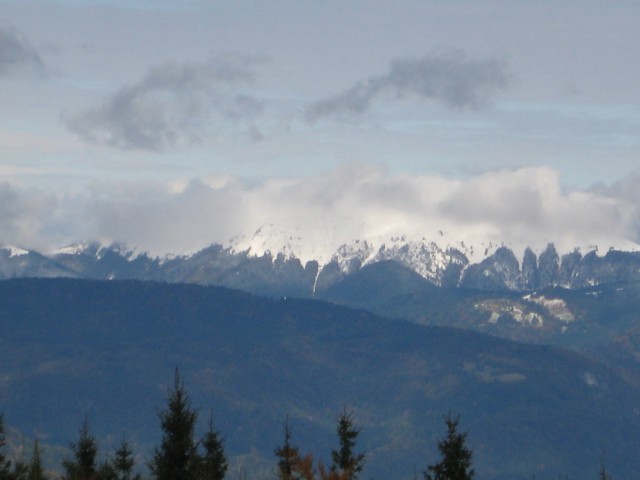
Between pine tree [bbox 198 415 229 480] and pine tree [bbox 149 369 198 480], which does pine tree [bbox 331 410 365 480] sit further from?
pine tree [bbox 149 369 198 480]

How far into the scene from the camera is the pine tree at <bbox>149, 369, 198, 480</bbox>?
334ft

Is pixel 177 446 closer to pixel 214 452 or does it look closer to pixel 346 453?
pixel 346 453

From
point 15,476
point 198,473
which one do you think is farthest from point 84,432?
point 198,473

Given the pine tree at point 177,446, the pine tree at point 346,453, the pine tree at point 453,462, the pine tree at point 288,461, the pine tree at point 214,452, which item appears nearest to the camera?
the pine tree at point 288,461

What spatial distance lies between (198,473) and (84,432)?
4218 cm

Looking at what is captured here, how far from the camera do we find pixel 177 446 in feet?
335

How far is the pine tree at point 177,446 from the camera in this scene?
101688 mm

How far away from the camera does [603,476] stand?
113 metres

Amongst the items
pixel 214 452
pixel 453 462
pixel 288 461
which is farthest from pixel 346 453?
pixel 288 461

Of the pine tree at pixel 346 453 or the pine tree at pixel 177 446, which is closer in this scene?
the pine tree at pixel 177 446

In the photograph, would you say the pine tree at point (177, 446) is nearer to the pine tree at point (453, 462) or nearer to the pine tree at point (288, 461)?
the pine tree at point (288, 461)

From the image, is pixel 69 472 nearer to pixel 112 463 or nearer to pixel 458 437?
pixel 112 463

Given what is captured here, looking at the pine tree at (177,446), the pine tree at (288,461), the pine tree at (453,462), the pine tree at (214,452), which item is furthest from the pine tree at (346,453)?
the pine tree at (177,446)

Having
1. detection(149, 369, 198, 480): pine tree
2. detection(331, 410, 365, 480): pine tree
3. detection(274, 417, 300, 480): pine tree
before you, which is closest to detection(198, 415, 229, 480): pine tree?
detection(331, 410, 365, 480): pine tree
